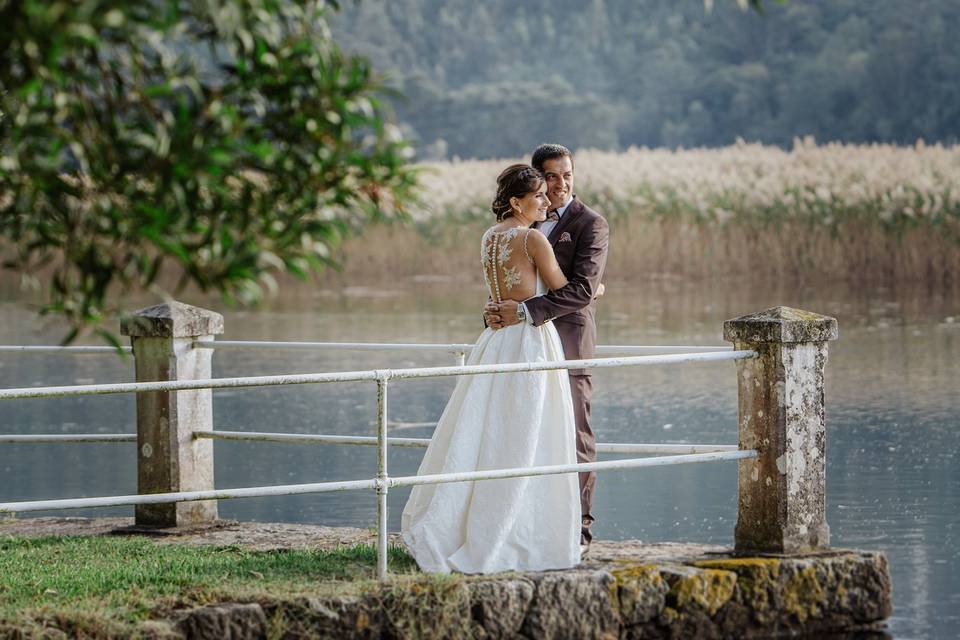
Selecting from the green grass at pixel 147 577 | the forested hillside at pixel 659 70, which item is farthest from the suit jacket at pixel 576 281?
the forested hillside at pixel 659 70

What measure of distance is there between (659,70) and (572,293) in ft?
144

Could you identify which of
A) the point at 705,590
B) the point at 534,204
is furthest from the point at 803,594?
the point at 534,204

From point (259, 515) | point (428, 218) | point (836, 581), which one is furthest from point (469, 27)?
point (836, 581)

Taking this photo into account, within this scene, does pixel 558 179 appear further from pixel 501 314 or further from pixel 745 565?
pixel 745 565

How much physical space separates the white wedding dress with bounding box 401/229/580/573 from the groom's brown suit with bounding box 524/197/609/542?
77 mm

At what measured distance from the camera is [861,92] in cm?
4288

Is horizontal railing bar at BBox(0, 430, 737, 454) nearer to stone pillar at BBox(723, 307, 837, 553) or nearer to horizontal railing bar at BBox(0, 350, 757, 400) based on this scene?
stone pillar at BBox(723, 307, 837, 553)

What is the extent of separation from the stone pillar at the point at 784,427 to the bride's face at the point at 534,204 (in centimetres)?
87

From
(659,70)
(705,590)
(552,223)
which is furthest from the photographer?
(659,70)

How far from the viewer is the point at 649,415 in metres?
13.7

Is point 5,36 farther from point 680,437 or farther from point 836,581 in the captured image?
point 680,437

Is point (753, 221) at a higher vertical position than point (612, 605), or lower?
higher

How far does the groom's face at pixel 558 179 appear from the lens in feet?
21.2

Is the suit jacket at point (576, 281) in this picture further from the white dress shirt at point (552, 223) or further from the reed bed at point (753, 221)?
the reed bed at point (753, 221)
